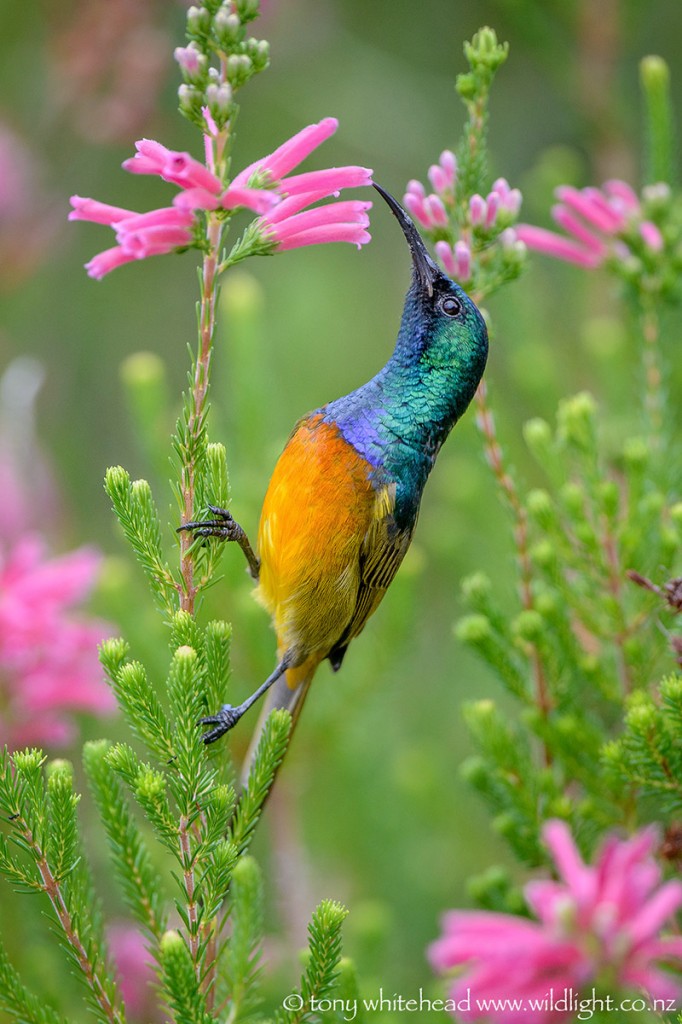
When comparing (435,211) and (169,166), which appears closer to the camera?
(169,166)

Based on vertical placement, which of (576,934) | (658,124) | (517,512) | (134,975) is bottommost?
(576,934)

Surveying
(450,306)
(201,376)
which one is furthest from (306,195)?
(450,306)

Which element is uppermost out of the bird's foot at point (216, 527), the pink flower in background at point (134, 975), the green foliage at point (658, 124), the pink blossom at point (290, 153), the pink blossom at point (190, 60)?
the green foliage at point (658, 124)

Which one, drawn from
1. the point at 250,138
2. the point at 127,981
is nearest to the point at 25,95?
the point at 250,138

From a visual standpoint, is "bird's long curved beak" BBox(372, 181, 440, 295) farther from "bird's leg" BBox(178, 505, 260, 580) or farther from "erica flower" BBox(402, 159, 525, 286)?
"bird's leg" BBox(178, 505, 260, 580)

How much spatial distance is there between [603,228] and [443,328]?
56 centimetres

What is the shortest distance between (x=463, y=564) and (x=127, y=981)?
4.88ft

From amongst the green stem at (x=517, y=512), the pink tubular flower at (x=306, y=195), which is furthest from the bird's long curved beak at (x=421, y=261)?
the pink tubular flower at (x=306, y=195)

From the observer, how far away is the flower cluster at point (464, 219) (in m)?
1.90

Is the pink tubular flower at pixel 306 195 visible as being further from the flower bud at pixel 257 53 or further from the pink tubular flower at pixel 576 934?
the pink tubular flower at pixel 576 934

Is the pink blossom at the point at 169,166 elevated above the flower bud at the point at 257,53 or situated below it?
below

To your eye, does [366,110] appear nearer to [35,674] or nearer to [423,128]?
[423,128]

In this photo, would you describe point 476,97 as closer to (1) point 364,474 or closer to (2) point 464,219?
(2) point 464,219

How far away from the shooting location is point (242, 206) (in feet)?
4.70
